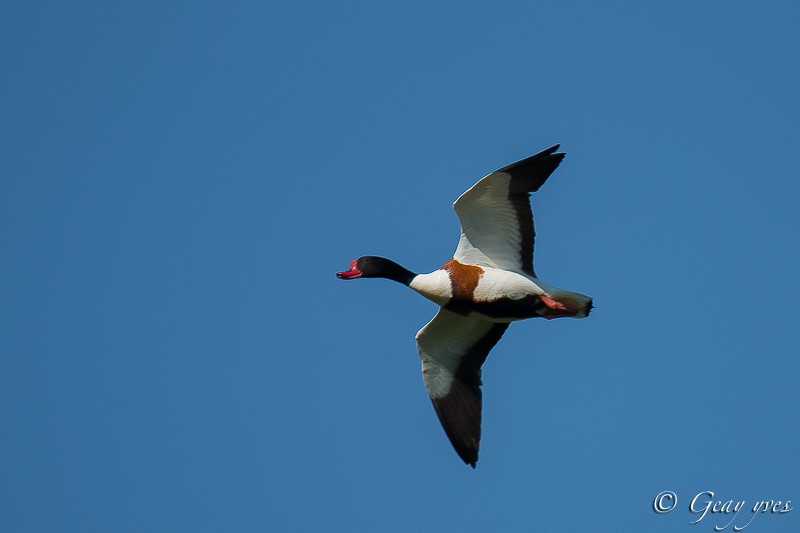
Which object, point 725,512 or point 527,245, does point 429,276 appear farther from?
point 725,512

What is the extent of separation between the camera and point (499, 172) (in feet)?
29.7

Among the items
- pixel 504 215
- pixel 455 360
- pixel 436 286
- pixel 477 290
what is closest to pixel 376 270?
pixel 436 286

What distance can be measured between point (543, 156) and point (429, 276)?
1498 millimetres

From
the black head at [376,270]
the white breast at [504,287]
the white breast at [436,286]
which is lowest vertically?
the white breast at [504,287]

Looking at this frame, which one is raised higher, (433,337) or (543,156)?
(543,156)

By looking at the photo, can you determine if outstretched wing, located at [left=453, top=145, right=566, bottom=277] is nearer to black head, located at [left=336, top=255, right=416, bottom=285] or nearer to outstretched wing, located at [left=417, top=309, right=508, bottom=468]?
black head, located at [left=336, top=255, right=416, bottom=285]

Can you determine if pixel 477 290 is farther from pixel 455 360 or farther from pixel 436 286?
pixel 455 360

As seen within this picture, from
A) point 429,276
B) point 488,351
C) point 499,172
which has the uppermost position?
point 499,172

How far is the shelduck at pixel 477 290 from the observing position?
9148 millimetres

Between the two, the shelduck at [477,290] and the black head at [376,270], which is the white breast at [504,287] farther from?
the black head at [376,270]

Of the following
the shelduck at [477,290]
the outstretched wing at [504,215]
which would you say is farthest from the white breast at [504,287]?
the outstretched wing at [504,215]

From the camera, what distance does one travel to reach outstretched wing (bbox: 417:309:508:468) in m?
9.88

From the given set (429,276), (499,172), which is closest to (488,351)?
(429,276)

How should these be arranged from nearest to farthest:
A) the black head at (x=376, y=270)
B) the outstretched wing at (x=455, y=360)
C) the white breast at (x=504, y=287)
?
the white breast at (x=504, y=287), the black head at (x=376, y=270), the outstretched wing at (x=455, y=360)
